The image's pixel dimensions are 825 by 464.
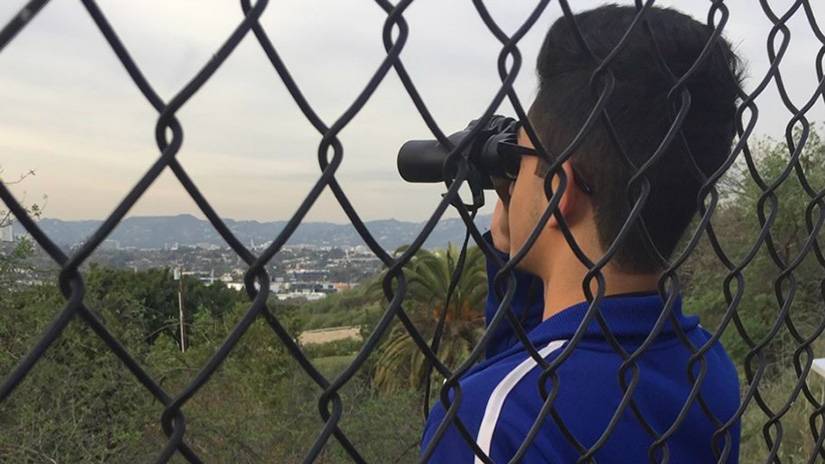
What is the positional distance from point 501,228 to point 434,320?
29.6 feet

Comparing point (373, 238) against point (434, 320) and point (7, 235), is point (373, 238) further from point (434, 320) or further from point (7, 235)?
point (434, 320)

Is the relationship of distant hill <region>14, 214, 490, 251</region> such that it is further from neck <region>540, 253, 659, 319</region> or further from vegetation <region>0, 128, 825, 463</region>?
vegetation <region>0, 128, 825, 463</region>

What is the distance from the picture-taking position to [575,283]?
4.92 ft

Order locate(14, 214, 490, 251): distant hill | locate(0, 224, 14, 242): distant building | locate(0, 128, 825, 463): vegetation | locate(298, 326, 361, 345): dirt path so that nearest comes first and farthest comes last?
locate(14, 214, 490, 251): distant hill
locate(0, 224, 14, 242): distant building
locate(0, 128, 825, 463): vegetation
locate(298, 326, 361, 345): dirt path

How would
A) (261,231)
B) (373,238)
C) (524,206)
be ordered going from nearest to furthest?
(373,238), (261,231), (524,206)

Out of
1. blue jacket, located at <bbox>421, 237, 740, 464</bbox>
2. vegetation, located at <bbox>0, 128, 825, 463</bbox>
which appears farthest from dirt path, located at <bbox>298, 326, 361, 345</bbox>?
blue jacket, located at <bbox>421, 237, 740, 464</bbox>

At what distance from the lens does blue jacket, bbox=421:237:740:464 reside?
1.31 metres

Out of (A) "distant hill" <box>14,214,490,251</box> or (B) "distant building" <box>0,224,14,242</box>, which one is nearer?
(A) "distant hill" <box>14,214,490,251</box>

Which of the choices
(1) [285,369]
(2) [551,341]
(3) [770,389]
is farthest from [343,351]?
(2) [551,341]

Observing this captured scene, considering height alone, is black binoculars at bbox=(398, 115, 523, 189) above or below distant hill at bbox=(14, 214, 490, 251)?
above

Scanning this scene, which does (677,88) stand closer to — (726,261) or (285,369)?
(726,261)

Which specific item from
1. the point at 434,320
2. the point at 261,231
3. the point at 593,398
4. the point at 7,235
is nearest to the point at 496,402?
the point at 593,398

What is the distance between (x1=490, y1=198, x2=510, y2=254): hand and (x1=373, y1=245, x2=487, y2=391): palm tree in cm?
847

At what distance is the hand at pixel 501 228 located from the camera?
165 centimetres
